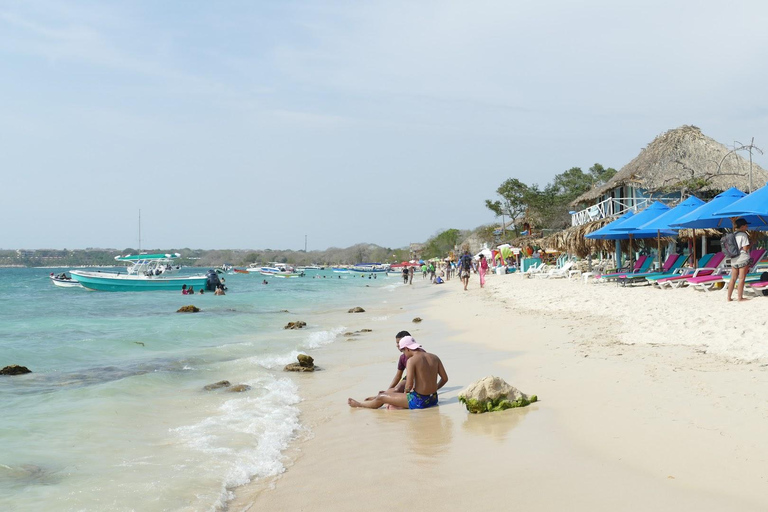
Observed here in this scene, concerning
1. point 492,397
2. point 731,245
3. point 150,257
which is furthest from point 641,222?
point 150,257

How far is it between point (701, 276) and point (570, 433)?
10.9 meters

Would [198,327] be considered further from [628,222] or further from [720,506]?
[720,506]

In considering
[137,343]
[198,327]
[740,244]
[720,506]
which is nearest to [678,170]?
[740,244]

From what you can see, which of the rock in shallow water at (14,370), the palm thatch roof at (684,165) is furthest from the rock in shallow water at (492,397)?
the palm thatch roof at (684,165)

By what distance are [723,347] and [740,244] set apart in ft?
12.4

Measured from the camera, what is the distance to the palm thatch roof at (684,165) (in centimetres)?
2566

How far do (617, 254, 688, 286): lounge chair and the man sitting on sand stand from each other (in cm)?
1170

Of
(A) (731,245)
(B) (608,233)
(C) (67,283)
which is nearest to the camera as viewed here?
(A) (731,245)

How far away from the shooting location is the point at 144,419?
22.2 ft

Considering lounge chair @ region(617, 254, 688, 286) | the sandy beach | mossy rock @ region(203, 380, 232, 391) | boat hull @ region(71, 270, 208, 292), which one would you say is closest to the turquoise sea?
mossy rock @ region(203, 380, 232, 391)

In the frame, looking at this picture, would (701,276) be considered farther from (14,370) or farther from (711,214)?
(14,370)

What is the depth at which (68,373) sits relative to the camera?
10344 millimetres

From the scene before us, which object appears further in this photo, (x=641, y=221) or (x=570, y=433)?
(x=641, y=221)

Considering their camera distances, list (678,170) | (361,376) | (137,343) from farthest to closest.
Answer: (678,170) < (137,343) < (361,376)
